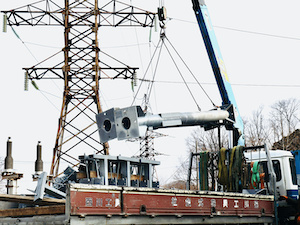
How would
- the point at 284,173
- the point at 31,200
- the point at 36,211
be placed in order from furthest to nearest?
the point at 284,173 → the point at 31,200 → the point at 36,211

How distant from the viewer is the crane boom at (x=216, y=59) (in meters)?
12.4

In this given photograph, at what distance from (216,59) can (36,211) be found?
7672 millimetres

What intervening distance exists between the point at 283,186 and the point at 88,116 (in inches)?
330

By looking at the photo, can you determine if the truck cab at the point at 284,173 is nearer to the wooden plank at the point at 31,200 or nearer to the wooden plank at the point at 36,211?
the wooden plank at the point at 31,200

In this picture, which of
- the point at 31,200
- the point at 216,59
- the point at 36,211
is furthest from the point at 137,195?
the point at 216,59

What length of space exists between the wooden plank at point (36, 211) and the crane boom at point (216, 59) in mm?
7249

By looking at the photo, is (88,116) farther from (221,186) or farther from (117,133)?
(117,133)

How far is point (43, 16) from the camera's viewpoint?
18.0m

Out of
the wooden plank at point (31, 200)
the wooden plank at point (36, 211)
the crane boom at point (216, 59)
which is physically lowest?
the wooden plank at point (36, 211)

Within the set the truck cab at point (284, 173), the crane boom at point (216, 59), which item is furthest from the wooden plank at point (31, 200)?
the crane boom at point (216, 59)

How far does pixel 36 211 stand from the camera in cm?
631

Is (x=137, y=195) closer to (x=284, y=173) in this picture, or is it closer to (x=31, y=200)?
(x=31, y=200)

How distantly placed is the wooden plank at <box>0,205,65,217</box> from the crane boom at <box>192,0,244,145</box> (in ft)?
23.8

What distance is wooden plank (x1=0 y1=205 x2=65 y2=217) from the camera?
6.00 m
